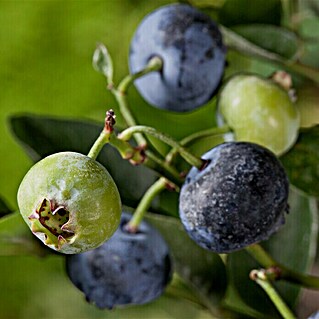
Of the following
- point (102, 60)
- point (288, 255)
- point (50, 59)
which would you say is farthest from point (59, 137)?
point (50, 59)

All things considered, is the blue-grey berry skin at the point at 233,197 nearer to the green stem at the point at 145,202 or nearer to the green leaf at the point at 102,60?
the green stem at the point at 145,202

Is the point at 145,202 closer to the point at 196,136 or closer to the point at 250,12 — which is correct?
the point at 196,136

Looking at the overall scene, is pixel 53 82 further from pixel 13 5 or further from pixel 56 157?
pixel 56 157

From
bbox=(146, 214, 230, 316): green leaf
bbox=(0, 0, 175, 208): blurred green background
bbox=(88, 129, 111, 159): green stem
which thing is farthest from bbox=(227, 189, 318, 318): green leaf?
bbox=(0, 0, 175, 208): blurred green background

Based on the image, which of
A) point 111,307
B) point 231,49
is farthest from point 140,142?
point 231,49

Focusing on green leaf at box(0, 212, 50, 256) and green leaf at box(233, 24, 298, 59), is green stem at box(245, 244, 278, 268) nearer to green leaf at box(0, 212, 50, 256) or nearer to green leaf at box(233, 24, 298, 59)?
green leaf at box(0, 212, 50, 256)

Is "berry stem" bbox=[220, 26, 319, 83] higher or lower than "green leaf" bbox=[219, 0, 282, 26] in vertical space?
lower
